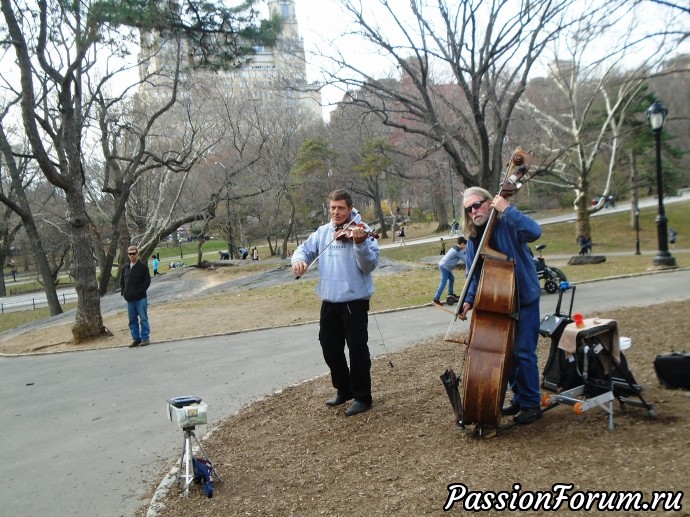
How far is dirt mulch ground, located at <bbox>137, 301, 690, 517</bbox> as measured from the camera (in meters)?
3.26

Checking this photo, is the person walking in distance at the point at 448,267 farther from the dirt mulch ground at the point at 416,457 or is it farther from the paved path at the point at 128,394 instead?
the dirt mulch ground at the point at 416,457

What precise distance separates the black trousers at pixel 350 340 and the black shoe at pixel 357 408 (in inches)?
1.3

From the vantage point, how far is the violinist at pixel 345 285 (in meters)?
5.02

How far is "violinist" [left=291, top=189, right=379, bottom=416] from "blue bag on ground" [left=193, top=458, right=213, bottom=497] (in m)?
1.44

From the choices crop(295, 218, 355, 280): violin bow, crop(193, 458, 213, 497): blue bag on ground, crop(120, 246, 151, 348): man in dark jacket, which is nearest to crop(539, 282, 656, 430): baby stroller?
crop(295, 218, 355, 280): violin bow

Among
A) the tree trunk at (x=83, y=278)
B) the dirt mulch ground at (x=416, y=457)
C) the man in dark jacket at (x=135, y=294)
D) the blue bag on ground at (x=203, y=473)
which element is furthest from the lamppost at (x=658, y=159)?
the blue bag on ground at (x=203, y=473)

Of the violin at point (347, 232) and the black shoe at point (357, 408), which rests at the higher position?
the violin at point (347, 232)

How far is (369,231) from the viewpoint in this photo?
4926mm

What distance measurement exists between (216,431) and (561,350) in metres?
3.10

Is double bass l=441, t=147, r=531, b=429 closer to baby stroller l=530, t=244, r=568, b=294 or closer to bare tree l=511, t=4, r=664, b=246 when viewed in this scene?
baby stroller l=530, t=244, r=568, b=294

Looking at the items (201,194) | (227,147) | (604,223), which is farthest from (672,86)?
(201,194)

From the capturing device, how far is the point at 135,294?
11.5 metres

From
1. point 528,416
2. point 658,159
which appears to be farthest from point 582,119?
point 528,416

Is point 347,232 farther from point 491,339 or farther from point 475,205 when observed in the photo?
point 491,339
